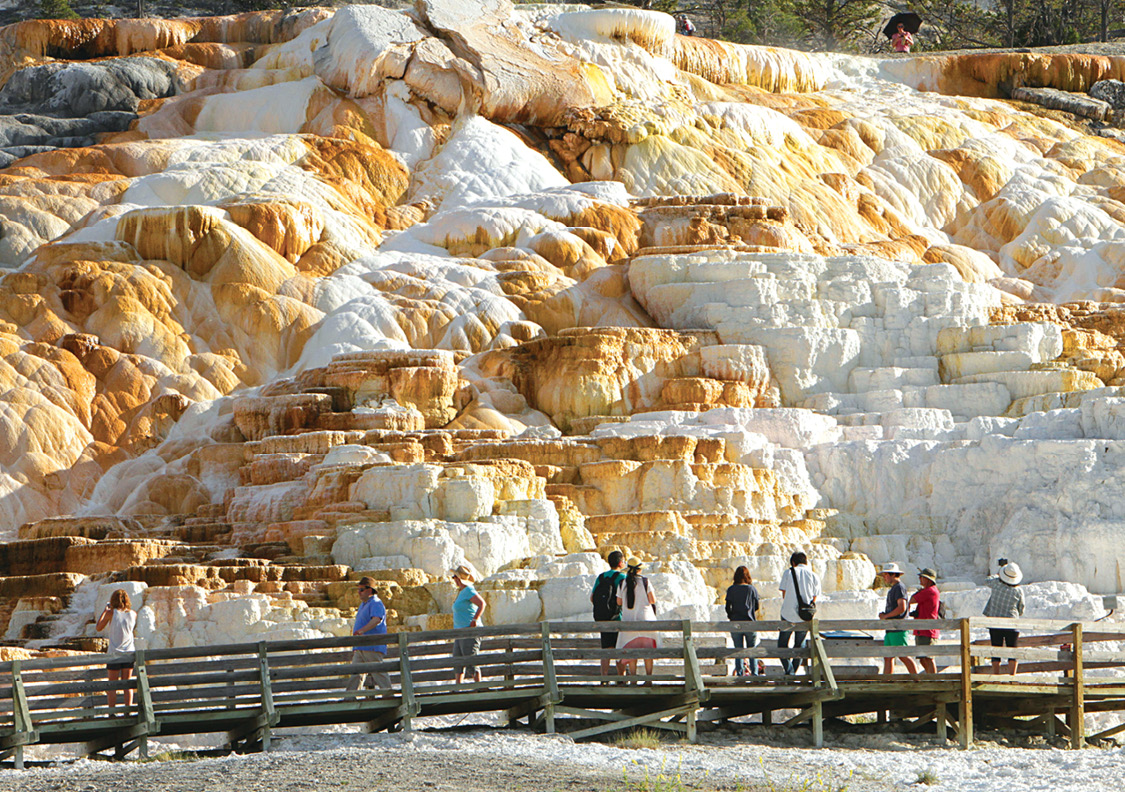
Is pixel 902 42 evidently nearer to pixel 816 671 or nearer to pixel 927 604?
pixel 927 604

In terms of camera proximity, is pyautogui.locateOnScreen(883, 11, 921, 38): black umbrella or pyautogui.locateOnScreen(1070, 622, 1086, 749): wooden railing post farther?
pyautogui.locateOnScreen(883, 11, 921, 38): black umbrella

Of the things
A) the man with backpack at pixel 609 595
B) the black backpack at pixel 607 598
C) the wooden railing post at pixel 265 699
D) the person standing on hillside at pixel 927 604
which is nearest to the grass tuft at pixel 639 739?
the man with backpack at pixel 609 595

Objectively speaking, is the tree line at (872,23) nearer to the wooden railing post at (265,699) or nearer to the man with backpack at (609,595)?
the man with backpack at (609,595)

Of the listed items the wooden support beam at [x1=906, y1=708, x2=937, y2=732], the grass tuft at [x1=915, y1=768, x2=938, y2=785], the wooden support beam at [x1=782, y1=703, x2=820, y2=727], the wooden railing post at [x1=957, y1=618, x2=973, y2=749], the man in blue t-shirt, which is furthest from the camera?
the wooden support beam at [x1=906, y1=708, x2=937, y2=732]

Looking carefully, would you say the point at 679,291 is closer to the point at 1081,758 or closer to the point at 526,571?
the point at 526,571

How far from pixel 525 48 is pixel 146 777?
2952 centimetres

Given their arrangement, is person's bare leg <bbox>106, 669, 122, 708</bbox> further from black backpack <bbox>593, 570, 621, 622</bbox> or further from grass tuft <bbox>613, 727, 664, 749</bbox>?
grass tuft <bbox>613, 727, 664, 749</bbox>

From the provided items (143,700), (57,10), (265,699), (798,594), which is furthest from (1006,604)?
(57,10)

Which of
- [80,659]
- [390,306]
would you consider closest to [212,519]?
[390,306]

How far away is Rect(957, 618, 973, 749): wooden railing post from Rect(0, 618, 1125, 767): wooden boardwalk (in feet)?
0.03

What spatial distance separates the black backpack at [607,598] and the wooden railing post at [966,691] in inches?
109

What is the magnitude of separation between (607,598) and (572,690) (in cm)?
86

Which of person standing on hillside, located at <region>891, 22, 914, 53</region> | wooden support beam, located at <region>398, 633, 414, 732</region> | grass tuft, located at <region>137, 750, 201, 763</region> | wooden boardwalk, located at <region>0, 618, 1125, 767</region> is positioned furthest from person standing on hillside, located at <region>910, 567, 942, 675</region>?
person standing on hillside, located at <region>891, 22, 914, 53</region>

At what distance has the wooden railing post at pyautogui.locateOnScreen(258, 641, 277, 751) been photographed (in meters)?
12.4
